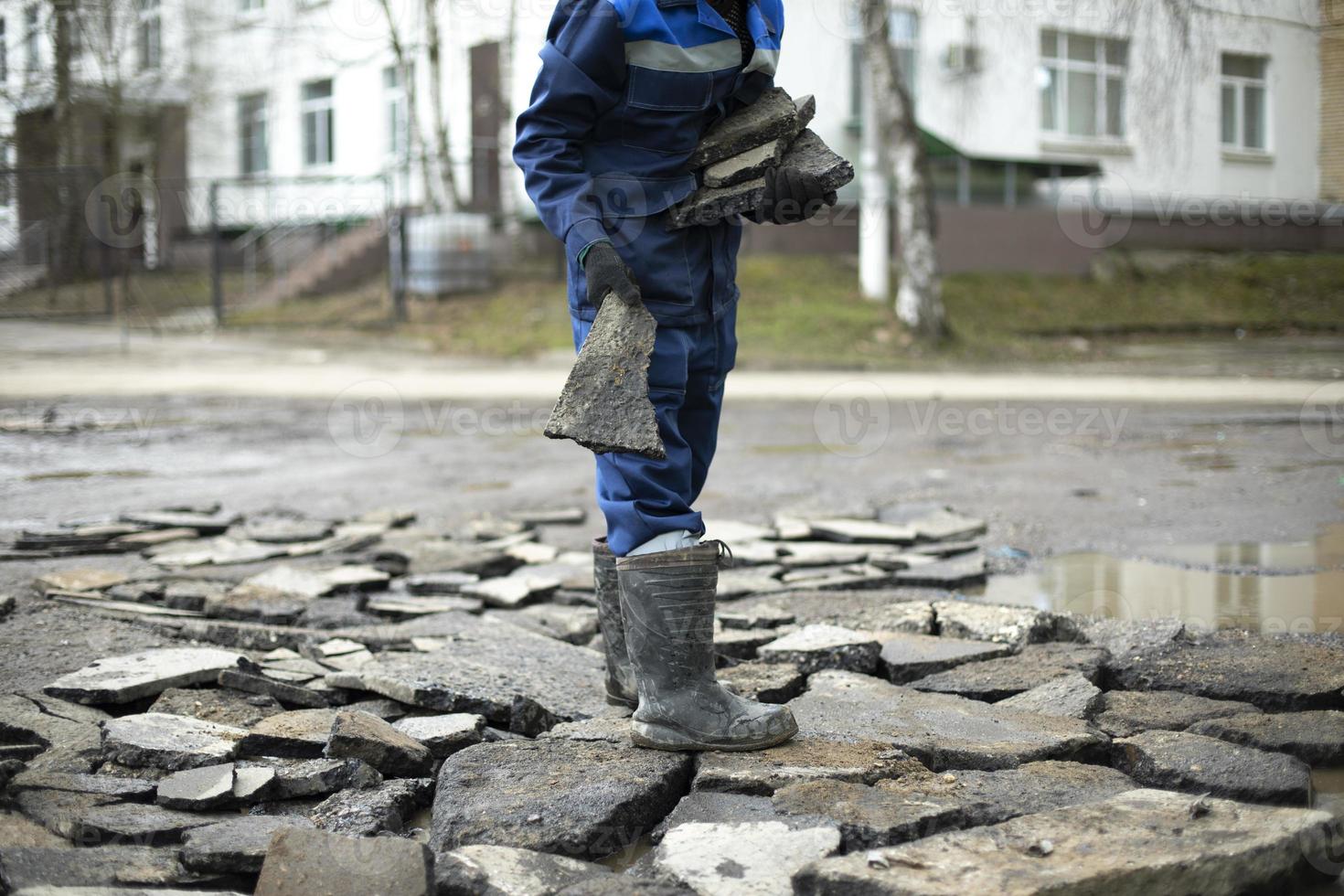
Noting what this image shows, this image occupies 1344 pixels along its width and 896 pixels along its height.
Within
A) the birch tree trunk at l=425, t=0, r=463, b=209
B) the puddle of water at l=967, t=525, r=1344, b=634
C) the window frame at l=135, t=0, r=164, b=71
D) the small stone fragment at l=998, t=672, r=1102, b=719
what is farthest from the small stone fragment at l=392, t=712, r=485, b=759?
the window frame at l=135, t=0, r=164, b=71

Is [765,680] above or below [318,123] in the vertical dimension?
below

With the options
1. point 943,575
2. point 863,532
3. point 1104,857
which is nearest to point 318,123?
point 863,532

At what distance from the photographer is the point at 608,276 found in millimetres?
2621

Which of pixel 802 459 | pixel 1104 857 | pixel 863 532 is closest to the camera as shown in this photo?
pixel 1104 857

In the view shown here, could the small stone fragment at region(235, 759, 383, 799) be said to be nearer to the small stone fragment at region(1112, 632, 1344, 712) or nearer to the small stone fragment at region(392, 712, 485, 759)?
the small stone fragment at region(392, 712, 485, 759)

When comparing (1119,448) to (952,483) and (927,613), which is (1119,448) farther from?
(927,613)

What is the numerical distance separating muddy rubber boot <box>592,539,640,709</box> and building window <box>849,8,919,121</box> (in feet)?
60.7

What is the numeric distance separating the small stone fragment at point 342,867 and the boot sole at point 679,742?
0.68 m

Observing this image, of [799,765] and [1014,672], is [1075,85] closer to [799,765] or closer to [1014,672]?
[1014,672]

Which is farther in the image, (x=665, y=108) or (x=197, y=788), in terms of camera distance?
(x=665, y=108)

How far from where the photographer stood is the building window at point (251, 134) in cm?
2688

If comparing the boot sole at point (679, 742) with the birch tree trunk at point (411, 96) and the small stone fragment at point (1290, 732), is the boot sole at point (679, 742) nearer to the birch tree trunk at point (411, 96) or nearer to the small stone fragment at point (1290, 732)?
the small stone fragment at point (1290, 732)

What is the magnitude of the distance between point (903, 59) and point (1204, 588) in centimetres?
1796

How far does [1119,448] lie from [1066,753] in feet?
18.4
